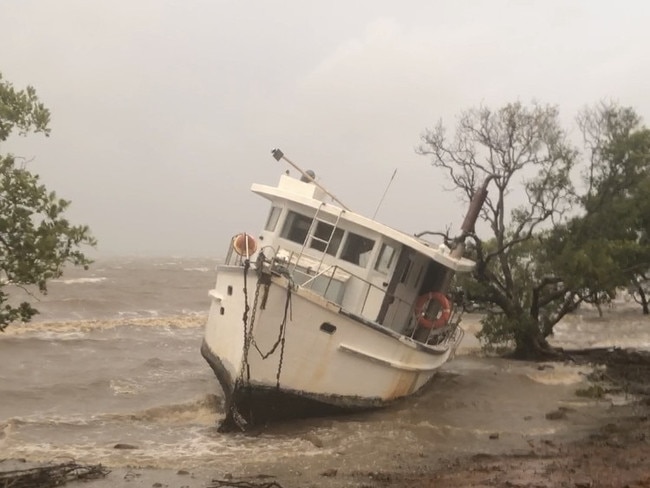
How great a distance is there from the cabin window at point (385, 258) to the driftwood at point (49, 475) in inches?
261

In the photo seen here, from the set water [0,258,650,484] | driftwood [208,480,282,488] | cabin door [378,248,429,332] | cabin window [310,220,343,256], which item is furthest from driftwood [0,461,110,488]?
cabin door [378,248,429,332]

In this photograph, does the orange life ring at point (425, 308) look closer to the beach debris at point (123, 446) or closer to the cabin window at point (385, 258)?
the cabin window at point (385, 258)

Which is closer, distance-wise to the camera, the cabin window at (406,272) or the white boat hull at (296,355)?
the white boat hull at (296,355)

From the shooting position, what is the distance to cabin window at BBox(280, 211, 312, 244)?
579 inches

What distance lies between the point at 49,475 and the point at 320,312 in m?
5.03

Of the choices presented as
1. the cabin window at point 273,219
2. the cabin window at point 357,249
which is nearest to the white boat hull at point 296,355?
the cabin window at point 357,249

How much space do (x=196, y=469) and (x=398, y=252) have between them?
6.18m

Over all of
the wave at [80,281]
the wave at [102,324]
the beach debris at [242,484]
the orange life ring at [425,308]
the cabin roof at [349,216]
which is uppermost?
the cabin roof at [349,216]

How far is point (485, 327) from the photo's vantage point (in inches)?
854

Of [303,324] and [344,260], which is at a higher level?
[344,260]

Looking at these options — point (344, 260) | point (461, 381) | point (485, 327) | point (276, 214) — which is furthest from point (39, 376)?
point (485, 327)

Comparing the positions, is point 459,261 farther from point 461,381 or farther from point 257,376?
point 257,376

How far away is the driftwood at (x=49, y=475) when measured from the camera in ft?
27.8

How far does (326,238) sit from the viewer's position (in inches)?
563
